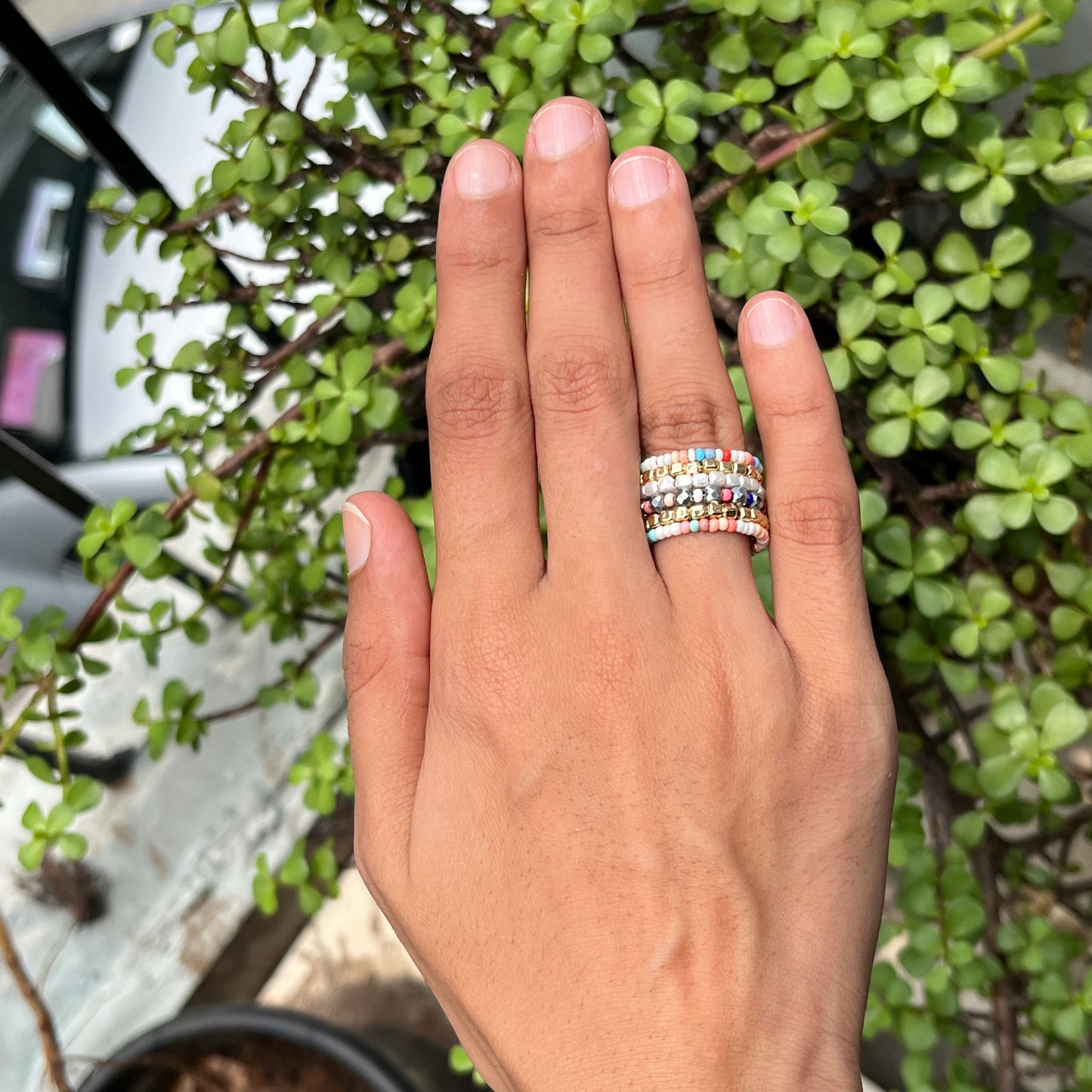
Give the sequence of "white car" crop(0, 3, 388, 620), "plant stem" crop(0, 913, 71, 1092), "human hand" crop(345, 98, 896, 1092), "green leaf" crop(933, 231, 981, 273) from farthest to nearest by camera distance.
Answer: "white car" crop(0, 3, 388, 620) < "plant stem" crop(0, 913, 71, 1092) < "green leaf" crop(933, 231, 981, 273) < "human hand" crop(345, 98, 896, 1092)

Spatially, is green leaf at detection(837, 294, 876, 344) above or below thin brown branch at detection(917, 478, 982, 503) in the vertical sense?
above

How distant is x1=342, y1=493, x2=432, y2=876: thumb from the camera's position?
2.19 ft

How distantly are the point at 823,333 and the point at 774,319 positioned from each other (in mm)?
279

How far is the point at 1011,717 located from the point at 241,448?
0.63m

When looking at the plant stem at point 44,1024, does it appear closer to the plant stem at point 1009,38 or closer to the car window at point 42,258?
the car window at point 42,258

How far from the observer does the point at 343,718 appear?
1268mm

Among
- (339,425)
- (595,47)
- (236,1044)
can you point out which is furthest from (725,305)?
(236,1044)

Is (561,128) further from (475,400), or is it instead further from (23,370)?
(23,370)

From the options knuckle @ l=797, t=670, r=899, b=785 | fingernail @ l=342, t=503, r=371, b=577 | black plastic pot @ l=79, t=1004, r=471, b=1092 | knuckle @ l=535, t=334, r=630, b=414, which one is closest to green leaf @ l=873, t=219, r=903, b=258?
knuckle @ l=535, t=334, r=630, b=414

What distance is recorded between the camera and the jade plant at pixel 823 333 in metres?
0.64

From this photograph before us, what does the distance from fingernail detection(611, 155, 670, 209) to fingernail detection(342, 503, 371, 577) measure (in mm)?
297

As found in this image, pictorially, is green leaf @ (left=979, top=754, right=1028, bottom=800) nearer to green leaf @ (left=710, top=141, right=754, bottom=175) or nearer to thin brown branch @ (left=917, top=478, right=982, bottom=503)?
thin brown branch @ (left=917, top=478, right=982, bottom=503)

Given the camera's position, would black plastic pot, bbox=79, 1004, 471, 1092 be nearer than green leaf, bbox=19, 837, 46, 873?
No

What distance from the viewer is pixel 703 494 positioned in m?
0.64
